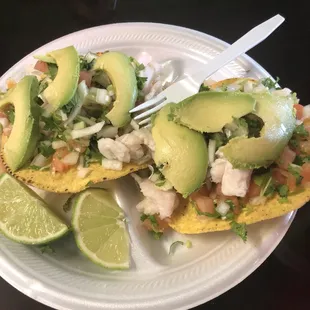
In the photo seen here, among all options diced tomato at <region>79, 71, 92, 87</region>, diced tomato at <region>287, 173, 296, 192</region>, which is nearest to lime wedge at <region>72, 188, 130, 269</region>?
diced tomato at <region>79, 71, 92, 87</region>

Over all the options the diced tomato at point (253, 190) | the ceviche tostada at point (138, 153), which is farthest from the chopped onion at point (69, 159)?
the diced tomato at point (253, 190)

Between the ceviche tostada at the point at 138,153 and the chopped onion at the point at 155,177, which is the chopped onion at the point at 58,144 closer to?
the ceviche tostada at the point at 138,153

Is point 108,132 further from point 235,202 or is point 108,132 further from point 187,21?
point 187,21

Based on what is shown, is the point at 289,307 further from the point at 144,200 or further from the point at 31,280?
the point at 31,280

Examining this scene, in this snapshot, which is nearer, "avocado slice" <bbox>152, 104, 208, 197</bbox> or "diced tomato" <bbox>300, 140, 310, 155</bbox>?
"avocado slice" <bbox>152, 104, 208, 197</bbox>

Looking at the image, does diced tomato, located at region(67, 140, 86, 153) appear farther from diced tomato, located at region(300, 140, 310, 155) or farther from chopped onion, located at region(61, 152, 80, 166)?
diced tomato, located at region(300, 140, 310, 155)

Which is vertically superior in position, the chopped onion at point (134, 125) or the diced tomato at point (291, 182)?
the chopped onion at point (134, 125)
